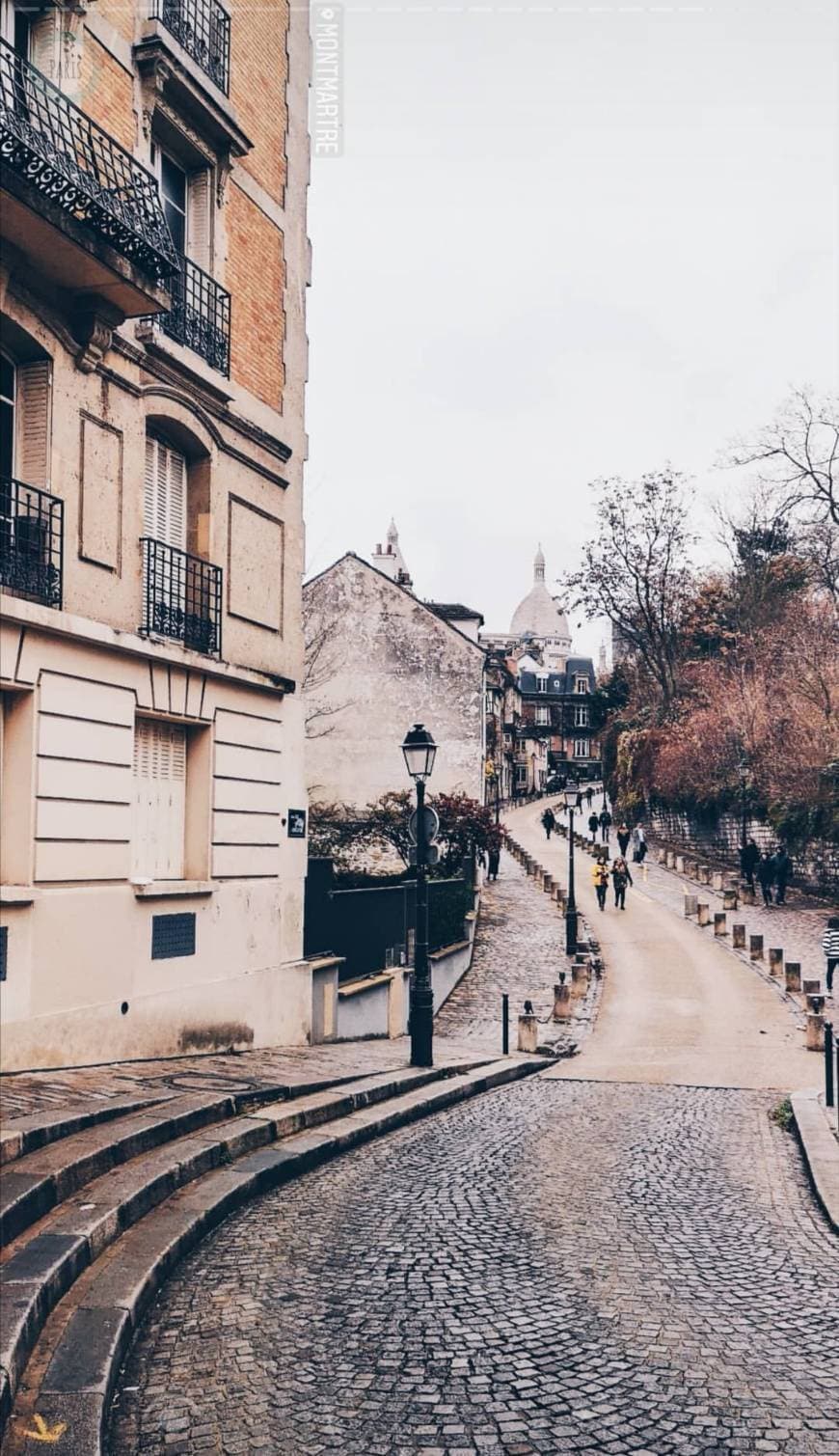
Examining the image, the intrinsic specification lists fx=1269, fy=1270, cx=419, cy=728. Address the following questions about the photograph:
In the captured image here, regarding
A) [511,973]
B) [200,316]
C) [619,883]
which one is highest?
[200,316]

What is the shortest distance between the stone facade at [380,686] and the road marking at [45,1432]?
132ft

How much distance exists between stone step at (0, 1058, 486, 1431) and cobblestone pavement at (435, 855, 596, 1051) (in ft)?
31.6

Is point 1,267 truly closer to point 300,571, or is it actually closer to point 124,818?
point 124,818

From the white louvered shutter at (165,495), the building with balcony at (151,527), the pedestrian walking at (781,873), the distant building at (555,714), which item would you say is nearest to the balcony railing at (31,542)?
the building with balcony at (151,527)

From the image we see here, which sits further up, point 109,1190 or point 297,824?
point 297,824

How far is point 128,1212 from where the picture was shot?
275 inches

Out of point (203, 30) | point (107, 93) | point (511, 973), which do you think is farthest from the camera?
point (511, 973)

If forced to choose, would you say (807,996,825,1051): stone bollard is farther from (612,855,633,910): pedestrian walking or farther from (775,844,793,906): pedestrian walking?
(612,855,633,910): pedestrian walking

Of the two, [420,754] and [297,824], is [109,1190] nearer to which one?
[420,754]

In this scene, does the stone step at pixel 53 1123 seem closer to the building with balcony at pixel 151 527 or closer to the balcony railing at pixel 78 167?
the building with balcony at pixel 151 527

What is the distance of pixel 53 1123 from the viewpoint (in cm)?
786

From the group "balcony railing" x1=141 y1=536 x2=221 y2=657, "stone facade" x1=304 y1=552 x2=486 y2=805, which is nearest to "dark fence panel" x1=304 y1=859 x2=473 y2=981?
"balcony railing" x1=141 y1=536 x2=221 y2=657

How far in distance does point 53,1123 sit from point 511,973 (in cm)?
2091

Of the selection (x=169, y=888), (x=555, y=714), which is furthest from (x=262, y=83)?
(x=555, y=714)
